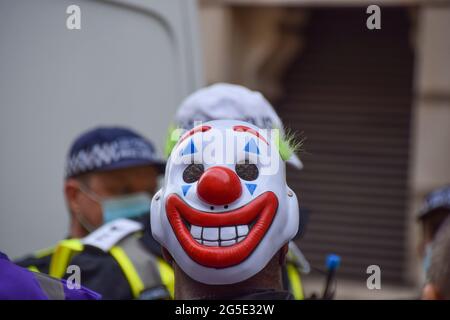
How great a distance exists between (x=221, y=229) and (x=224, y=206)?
0.05 metres

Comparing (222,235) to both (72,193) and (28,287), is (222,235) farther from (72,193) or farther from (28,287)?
(72,193)

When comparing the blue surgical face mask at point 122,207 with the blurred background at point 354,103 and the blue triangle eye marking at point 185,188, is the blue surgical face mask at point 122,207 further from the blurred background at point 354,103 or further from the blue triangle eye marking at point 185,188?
the blurred background at point 354,103

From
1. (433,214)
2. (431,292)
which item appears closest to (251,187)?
(431,292)

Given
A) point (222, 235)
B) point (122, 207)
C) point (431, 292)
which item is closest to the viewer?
point (222, 235)

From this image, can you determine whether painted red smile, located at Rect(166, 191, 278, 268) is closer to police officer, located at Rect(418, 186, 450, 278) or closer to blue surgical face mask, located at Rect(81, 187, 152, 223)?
blue surgical face mask, located at Rect(81, 187, 152, 223)

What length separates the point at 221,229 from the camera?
175 cm

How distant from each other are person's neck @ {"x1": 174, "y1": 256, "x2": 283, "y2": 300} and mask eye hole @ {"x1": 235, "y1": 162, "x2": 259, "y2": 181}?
0.62 ft

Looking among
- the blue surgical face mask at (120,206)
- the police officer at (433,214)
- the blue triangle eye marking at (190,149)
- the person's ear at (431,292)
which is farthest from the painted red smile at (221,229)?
the police officer at (433,214)

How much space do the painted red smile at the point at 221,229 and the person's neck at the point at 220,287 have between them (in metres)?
0.07

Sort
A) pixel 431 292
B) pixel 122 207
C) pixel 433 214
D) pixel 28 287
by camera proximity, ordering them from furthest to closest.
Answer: pixel 433 214, pixel 122 207, pixel 431 292, pixel 28 287

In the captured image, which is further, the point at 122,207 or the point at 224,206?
the point at 122,207
